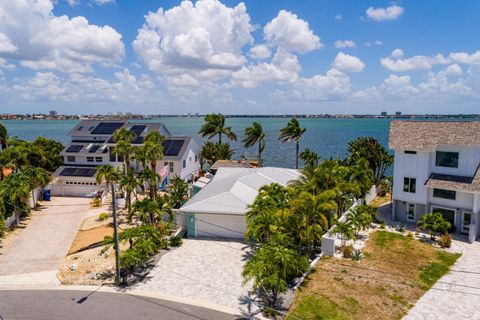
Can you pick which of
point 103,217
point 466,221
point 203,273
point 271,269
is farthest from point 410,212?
point 103,217

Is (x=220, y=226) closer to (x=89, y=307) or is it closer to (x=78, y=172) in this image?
(x=89, y=307)

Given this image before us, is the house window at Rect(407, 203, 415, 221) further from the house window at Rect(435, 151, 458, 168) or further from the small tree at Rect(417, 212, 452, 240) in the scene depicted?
the house window at Rect(435, 151, 458, 168)

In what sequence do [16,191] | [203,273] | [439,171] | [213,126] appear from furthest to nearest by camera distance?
[213,126]
[16,191]
[439,171]
[203,273]

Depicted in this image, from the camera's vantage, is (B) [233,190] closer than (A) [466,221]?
No

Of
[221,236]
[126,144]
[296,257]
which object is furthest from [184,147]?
[296,257]

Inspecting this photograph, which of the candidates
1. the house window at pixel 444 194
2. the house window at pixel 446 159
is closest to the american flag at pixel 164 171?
the house window at pixel 444 194

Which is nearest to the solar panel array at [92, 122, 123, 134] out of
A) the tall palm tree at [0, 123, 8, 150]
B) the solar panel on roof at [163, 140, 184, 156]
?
the solar panel on roof at [163, 140, 184, 156]
